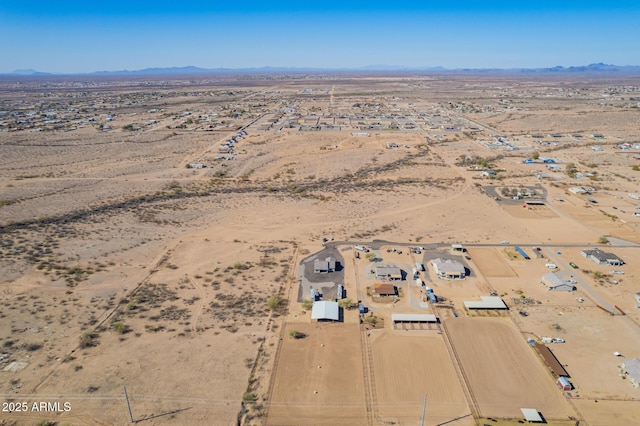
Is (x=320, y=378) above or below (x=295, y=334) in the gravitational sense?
below

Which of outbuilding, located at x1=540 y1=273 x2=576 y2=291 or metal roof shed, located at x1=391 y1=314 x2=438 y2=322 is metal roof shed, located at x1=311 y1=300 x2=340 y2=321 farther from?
outbuilding, located at x1=540 y1=273 x2=576 y2=291

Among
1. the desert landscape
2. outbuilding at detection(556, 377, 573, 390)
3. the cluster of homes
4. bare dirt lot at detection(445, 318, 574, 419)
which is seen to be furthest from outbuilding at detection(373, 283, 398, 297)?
the cluster of homes

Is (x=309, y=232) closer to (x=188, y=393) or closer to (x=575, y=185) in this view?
(x=188, y=393)

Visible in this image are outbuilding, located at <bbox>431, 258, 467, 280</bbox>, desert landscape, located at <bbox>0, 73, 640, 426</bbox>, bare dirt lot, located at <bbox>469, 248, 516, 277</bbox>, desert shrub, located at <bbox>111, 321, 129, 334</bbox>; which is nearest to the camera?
desert landscape, located at <bbox>0, 73, 640, 426</bbox>

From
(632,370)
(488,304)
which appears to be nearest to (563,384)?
(632,370)

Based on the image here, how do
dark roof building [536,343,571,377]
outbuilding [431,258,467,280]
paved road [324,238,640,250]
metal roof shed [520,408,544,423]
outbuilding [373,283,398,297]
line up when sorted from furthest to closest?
paved road [324,238,640,250]
outbuilding [431,258,467,280]
outbuilding [373,283,398,297]
dark roof building [536,343,571,377]
metal roof shed [520,408,544,423]

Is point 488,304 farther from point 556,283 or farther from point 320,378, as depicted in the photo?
point 320,378

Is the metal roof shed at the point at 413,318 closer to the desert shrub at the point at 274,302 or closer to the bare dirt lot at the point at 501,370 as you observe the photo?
the bare dirt lot at the point at 501,370

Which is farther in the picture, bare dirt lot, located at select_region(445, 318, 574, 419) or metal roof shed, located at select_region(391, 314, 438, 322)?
metal roof shed, located at select_region(391, 314, 438, 322)
